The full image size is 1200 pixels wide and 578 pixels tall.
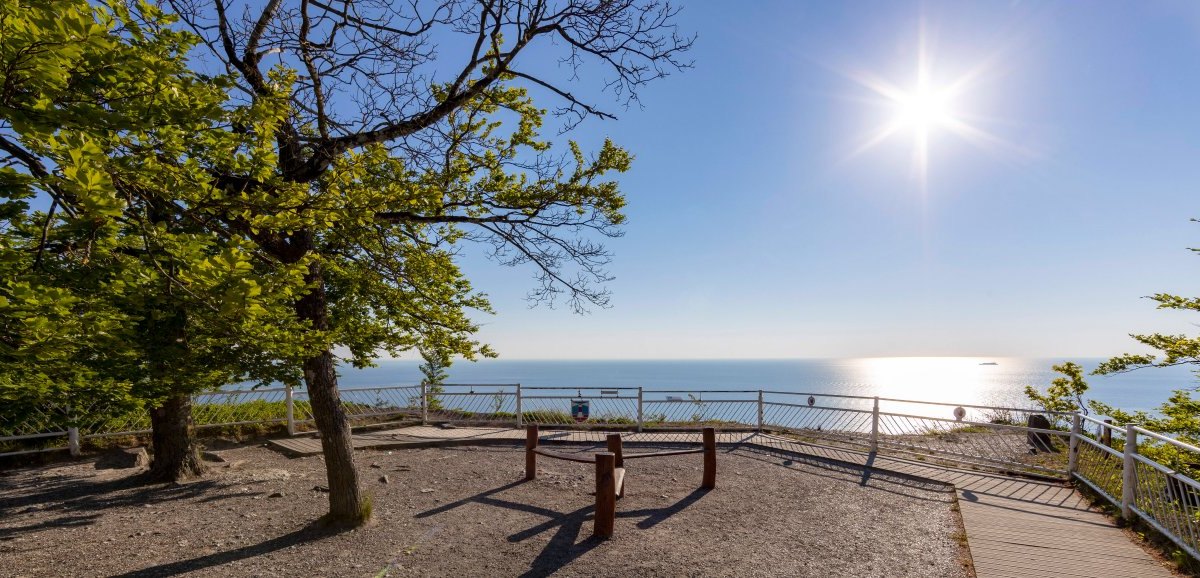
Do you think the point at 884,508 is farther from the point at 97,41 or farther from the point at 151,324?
the point at 151,324

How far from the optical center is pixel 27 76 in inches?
106

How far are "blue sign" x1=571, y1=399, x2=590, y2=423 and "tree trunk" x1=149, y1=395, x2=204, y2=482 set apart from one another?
830 centimetres

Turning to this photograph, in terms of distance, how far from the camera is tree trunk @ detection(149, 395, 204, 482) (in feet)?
29.3

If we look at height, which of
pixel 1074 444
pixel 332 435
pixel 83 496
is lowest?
pixel 83 496

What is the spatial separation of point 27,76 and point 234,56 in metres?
4.26

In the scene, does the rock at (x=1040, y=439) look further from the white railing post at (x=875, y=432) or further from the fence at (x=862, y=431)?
the white railing post at (x=875, y=432)

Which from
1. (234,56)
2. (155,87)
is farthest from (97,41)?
(234,56)

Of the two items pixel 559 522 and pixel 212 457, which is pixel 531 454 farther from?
pixel 212 457

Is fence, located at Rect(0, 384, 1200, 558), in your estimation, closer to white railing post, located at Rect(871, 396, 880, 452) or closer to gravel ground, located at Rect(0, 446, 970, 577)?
white railing post, located at Rect(871, 396, 880, 452)

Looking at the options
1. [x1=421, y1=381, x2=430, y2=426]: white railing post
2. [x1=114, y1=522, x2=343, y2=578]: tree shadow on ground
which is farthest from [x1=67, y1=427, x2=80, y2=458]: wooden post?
[x1=114, y1=522, x2=343, y2=578]: tree shadow on ground

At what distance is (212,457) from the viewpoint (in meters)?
10.6

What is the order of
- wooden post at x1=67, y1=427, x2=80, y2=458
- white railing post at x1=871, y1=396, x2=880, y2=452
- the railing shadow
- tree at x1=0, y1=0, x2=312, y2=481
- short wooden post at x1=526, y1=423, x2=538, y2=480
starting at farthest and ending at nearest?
white railing post at x1=871, y1=396, x2=880, y2=452
wooden post at x1=67, y1=427, x2=80, y2=458
short wooden post at x1=526, y1=423, x2=538, y2=480
the railing shadow
tree at x1=0, y1=0, x2=312, y2=481

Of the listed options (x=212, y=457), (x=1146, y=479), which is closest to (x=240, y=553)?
(x=212, y=457)

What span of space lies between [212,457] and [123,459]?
177 centimetres
